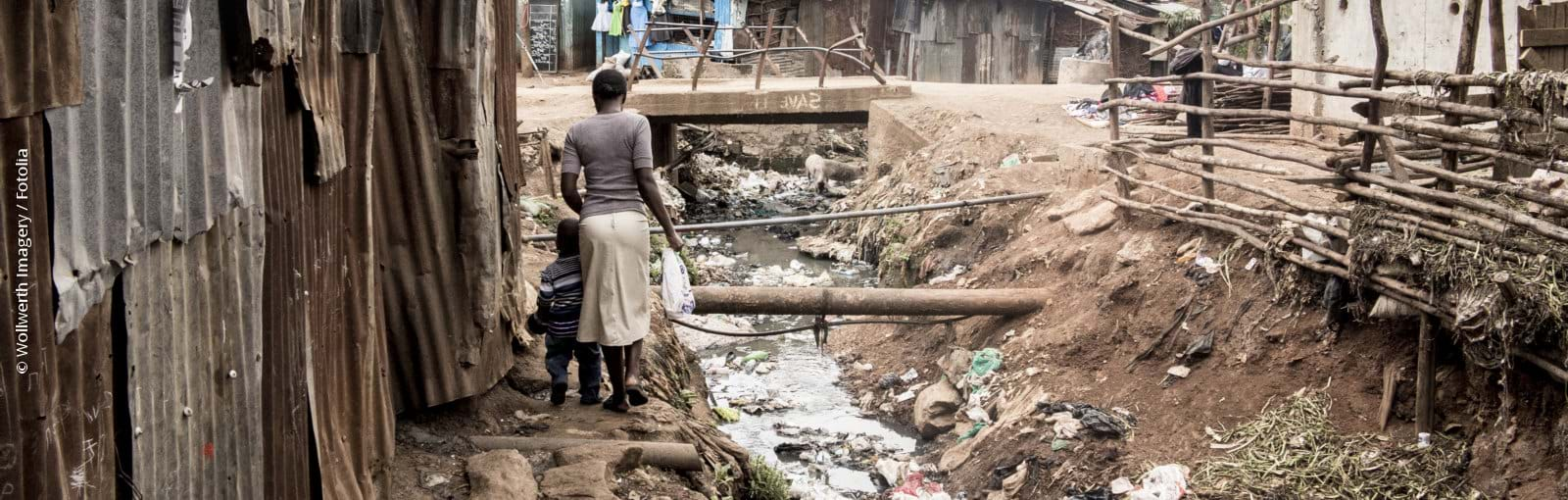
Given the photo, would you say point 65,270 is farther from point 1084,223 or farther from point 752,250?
point 752,250

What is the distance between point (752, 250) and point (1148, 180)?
6117 millimetres

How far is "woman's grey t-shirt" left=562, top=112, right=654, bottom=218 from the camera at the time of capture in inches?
193

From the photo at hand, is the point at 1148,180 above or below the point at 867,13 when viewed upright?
below

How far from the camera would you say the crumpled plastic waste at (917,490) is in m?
6.78

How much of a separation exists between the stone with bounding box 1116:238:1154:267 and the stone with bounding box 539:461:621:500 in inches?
177

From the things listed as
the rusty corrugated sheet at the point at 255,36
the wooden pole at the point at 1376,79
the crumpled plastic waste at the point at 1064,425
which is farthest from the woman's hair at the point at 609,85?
the wooden pole at the point at 1376,79

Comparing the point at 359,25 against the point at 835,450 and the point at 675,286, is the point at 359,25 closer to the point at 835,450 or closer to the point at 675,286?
the point at 675,286

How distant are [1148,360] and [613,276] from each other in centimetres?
351

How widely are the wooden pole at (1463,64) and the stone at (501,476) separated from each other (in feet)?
13.0

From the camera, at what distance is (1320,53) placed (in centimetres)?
1116

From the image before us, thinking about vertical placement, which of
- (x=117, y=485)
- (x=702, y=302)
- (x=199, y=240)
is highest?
(x=199, y=240)

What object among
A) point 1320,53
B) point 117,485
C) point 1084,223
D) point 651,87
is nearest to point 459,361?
point 117,485

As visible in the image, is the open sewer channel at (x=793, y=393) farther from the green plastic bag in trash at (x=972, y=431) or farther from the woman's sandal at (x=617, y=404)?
the woman's sandal at (x=617, y=404)

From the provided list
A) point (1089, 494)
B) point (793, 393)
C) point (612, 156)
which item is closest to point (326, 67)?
point (612, 156)
